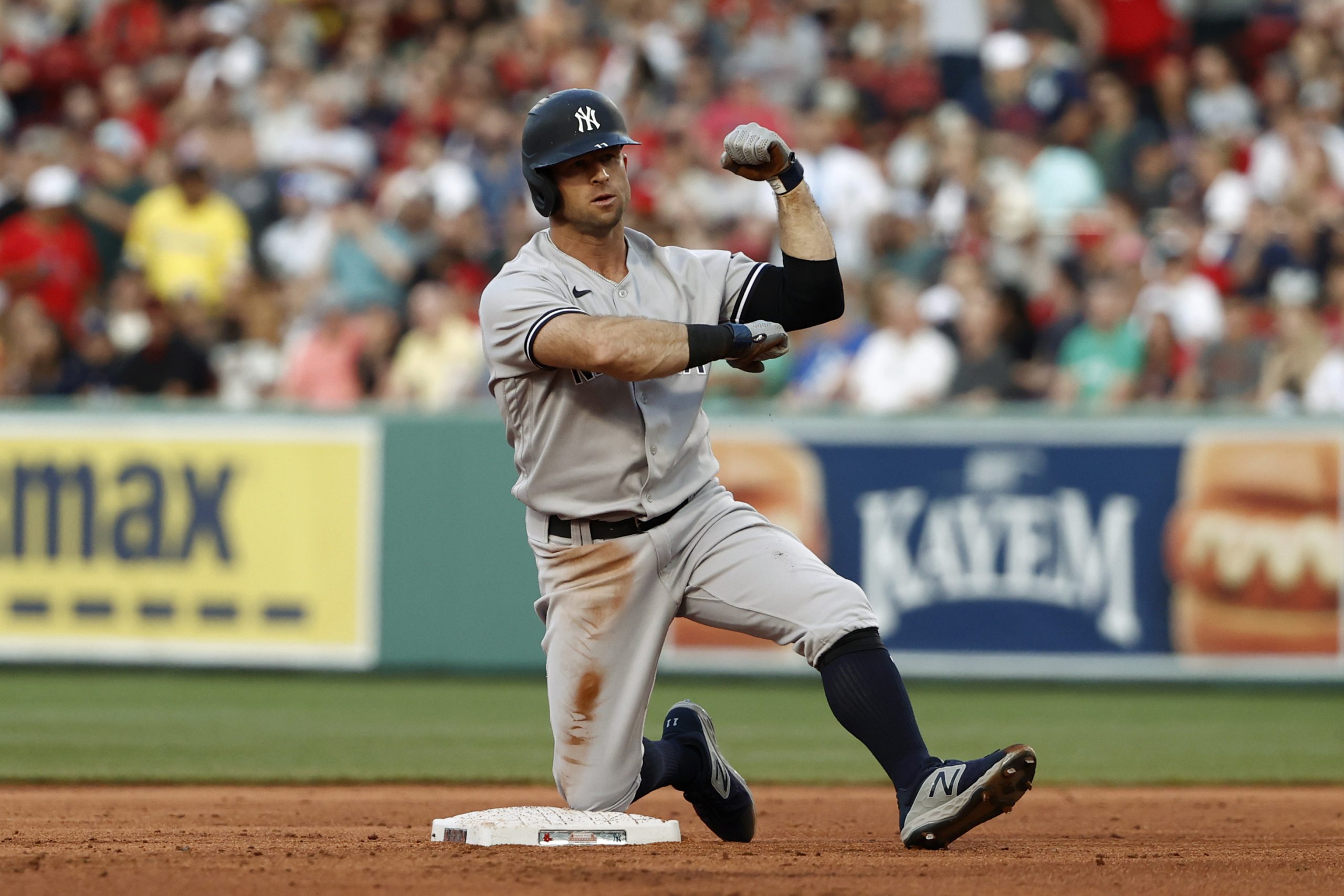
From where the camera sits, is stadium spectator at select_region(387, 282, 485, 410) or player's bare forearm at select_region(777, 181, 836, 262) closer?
player's bare forearm at select_region(777, 181, 836, 262)

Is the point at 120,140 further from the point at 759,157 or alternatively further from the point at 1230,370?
the point at 759,157

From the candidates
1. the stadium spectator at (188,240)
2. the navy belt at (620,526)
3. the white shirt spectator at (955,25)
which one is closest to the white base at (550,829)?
the navy belt at (620,526)

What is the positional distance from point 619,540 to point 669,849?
2.78 ft

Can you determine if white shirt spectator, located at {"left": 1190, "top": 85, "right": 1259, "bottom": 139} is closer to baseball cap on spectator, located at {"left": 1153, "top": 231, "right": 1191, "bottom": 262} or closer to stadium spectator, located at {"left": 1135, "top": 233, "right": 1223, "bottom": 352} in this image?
baseball cap on spectator, located at {"left": 1153, "top": 231, "right": 1191, "bottom": 262}

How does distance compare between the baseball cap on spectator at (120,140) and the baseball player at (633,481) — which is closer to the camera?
the baseball player at (633,481)

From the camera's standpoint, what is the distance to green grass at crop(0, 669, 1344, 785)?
→ 7547 millimetres

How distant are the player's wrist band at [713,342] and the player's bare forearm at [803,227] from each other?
46cm

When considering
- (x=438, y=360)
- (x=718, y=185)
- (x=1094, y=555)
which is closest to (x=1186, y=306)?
(x=1094, y=555)

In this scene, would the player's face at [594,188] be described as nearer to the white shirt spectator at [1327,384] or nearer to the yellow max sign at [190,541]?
the yellow max sign at [190,541]

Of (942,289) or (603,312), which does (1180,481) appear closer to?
(942,289)

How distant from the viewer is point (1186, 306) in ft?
37.6

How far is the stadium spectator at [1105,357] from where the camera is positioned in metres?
11.0

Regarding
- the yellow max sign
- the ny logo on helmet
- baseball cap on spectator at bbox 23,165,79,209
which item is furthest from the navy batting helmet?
baseball cap on spectator at bbox 23,165,79,209

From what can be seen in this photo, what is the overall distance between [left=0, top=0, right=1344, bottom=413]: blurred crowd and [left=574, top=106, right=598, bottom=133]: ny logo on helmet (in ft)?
19.5
